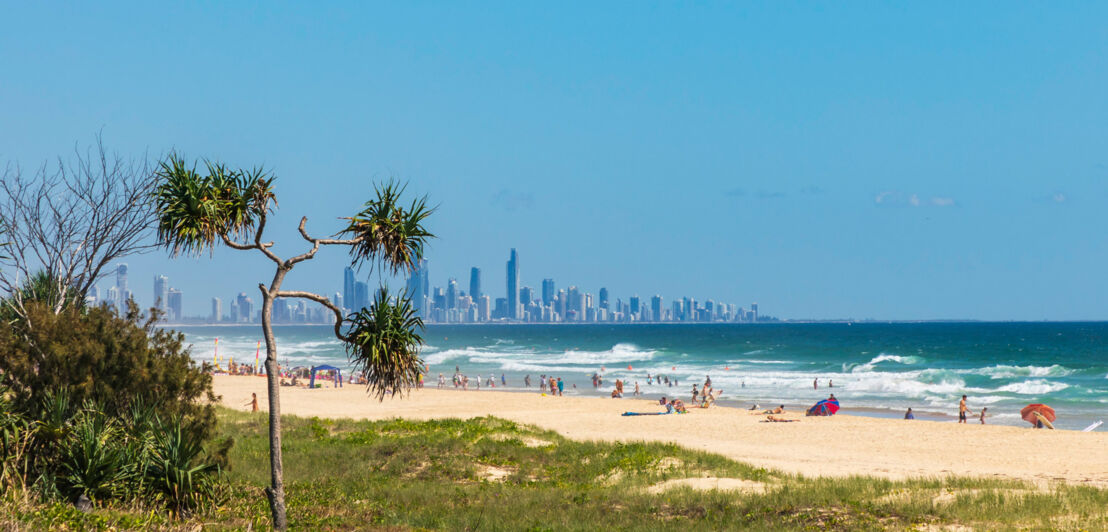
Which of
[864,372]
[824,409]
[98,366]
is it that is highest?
[98,366]

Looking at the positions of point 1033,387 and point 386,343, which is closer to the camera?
point 386,343

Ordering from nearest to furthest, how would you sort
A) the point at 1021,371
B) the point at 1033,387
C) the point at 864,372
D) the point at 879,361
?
1. the point at 1033,387
2. the point at 1021,371
3. the point at 864,372
4. the point at 879,361

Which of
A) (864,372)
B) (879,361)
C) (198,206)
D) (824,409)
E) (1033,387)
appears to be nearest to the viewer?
(198,206)

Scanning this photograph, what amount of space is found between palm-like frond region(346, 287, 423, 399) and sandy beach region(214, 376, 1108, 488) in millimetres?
13057

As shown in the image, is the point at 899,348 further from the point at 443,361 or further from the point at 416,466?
the point at 416,466

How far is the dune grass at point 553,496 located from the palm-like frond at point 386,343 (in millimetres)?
2428

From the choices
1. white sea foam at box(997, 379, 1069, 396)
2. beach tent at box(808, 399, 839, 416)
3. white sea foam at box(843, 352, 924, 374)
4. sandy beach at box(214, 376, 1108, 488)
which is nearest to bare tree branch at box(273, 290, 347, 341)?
sandy beach at box(214, 376, 1108, 488)

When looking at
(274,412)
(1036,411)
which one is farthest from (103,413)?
(1036,411)

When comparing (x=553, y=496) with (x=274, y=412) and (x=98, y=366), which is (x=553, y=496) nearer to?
(x=274, y=412)

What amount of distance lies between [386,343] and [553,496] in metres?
6.24

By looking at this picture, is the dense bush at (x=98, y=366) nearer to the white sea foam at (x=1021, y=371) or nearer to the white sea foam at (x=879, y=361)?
the white sea foam at (x=1021, y=371)

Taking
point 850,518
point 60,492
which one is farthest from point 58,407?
point 850,518

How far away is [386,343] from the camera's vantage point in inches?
439

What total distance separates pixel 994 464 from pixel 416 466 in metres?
17.0
